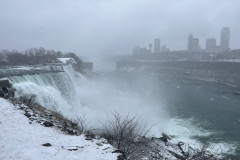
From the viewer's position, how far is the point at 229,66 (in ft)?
278

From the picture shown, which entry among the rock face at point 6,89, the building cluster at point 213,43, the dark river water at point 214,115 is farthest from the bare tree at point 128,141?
the building cluster at point 213,43

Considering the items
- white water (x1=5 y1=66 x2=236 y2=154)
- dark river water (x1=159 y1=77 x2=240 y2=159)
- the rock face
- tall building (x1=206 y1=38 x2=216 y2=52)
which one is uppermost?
tall building (x1=206 y1=38 x2=216 y2=52)

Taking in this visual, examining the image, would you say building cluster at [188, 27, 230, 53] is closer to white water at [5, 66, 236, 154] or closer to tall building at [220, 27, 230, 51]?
tall building at [220, 27, 230, 51]

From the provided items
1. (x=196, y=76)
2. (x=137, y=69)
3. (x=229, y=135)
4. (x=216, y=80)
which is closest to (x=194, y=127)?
(x=229, y=135)

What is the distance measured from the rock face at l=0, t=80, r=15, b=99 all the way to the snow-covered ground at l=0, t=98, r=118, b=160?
17.0ft

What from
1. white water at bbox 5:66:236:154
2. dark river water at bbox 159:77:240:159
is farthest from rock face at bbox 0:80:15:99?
dark river water at bbox 159:77:240:159

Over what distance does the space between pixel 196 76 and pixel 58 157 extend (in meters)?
92.6

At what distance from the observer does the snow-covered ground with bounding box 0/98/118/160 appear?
6.99 meters

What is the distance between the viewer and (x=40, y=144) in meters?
8.00

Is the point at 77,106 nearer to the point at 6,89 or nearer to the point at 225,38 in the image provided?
the point at 6,89

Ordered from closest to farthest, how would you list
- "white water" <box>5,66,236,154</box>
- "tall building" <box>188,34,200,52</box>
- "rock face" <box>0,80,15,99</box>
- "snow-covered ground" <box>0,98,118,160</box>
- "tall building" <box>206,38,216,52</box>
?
"snow-covered ground" <box>0,98,118,160</box> < "rock face" <box>0,80,15,99</box> < "white water" <box>5,66,236,154</box> < "tall building" <box>206,38,216,52</box> < "tall building" <box>188,34,200,52</box>

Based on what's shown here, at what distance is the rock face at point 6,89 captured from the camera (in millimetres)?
15315

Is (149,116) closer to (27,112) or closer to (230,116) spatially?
(230,116)

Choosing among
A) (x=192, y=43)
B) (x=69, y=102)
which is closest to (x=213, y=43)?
(x=192, y=43)
